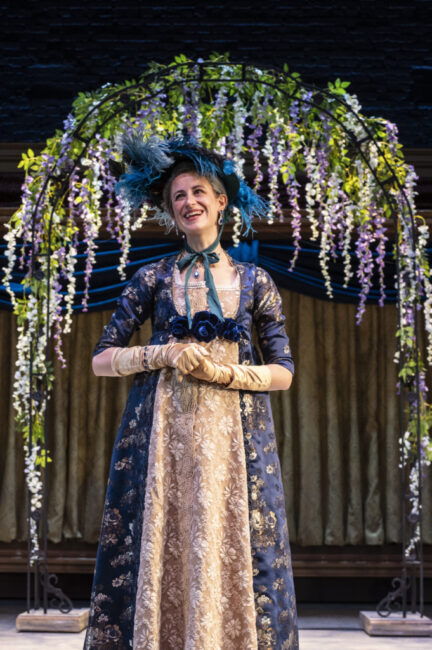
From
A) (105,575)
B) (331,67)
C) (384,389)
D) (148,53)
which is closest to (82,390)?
(384,389)

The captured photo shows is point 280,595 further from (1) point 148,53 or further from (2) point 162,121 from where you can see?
(1) point 148,53

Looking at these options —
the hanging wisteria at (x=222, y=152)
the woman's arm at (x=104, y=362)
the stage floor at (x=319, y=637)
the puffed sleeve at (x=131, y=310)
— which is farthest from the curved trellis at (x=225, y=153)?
the woman's arm at (x=104, y=362)

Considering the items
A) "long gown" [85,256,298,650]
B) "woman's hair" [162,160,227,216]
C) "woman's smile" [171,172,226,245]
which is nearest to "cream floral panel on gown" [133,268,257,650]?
"long gown" [85,256,298,650]

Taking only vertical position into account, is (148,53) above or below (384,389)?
above

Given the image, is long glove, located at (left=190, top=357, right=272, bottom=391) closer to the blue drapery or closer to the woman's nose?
the woman's nose

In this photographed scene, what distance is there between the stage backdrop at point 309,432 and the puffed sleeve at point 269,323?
112 inches

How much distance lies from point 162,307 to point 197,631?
0.86 meters

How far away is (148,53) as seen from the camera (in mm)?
5152

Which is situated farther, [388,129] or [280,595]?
[388,129]

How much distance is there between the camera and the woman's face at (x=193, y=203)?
212 cm

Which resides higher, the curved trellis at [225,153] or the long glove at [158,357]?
the curved trellis at [225,153]

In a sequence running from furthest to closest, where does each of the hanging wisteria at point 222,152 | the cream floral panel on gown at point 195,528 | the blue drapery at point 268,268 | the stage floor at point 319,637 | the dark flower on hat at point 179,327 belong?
the blue drapery at point 268,268 < the hanging wisteria at point 222,152 < the stage floor at point 319,637 < the dark flower on hat at point 179,327 < the cream floral panel on gown at point 195,528

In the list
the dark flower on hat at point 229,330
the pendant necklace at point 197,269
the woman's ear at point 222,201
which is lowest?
the dark flower on hat at point 229,330

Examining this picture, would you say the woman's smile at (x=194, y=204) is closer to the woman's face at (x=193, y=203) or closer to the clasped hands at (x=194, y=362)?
the woman's face at (x=193, y=203)
